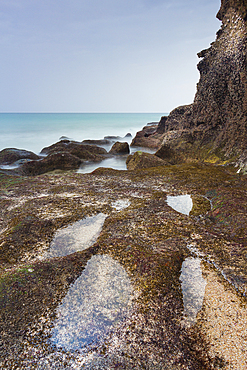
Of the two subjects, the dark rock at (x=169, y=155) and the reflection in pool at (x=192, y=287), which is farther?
the dark rock at (x=169, y=155)

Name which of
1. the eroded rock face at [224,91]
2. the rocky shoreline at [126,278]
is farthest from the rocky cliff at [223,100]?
the rocky shoreline at [126,278]

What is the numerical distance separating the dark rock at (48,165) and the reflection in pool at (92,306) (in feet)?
39.0

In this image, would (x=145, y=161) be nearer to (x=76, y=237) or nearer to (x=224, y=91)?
(x=224, y=91)

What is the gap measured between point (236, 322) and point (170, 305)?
2.95ft

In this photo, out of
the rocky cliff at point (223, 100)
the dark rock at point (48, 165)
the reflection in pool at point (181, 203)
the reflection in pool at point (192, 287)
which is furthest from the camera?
the dark rock at point (48, 165)

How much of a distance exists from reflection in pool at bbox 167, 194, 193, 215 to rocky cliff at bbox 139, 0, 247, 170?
437cm

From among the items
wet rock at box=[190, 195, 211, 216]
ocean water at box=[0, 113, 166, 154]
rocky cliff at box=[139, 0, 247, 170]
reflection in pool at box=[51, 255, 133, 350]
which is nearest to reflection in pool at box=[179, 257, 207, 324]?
reflection in pool at box=[51, 255, 133, 350]

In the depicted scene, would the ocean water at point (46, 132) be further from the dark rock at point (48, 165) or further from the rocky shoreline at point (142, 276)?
the rocky shoreline at point (142, 276)

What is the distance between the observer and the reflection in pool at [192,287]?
3295 mm

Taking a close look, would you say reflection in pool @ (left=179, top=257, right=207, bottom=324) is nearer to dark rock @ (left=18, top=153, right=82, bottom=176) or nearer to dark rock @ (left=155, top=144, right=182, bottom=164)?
dark rock @ (left=155, top=144, right=182, bottom=164)

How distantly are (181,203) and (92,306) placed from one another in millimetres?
4804

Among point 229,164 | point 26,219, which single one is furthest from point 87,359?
point 229,164

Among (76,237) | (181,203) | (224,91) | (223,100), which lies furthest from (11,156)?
(224,91)

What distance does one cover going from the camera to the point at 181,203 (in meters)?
7.39
